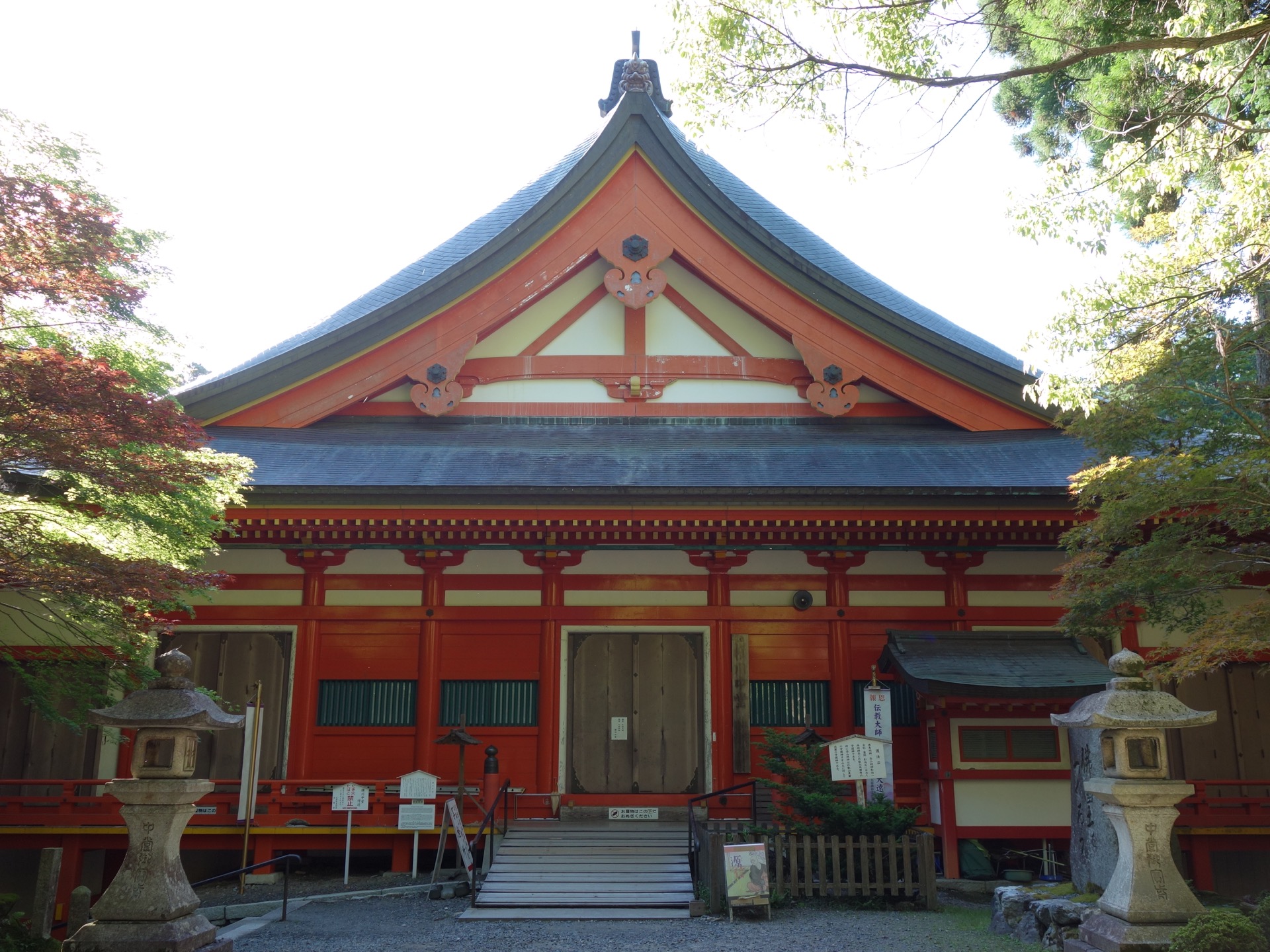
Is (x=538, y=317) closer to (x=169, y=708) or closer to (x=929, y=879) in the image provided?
(x=169, y=708)

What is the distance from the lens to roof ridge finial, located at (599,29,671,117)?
14711mm

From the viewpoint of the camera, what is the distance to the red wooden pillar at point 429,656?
11.3 metres

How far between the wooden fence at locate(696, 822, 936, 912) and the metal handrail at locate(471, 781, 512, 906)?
2135mm

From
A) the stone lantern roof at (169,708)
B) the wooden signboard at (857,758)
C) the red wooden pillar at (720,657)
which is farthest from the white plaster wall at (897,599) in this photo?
the stone lantern roof at (169,708)

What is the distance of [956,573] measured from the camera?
11836 mm

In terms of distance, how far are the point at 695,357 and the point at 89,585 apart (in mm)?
8463

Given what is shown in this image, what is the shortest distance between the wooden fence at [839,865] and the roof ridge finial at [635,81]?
10.4 meters

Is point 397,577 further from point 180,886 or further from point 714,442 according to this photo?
point 180,886

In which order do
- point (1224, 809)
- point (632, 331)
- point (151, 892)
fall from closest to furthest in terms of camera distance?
1. point (151, 892)
2. point (1224, 809)
3. point (632, 331)

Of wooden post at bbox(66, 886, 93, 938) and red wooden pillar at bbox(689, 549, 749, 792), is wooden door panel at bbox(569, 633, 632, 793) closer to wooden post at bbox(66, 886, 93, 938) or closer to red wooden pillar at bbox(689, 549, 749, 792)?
red wooden pillar at bbox(689, 549, 749, 792)

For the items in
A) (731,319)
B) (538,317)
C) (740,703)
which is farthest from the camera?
(731,319)

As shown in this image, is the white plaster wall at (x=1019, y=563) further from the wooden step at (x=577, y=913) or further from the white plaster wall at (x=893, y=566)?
the wooden step at (x=577, y=913)

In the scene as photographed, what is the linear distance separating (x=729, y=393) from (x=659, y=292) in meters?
1.71

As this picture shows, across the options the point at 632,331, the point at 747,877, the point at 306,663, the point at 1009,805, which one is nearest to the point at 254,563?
the point at 306,663
